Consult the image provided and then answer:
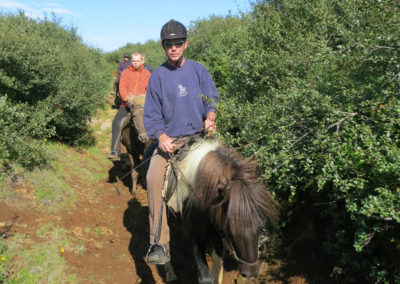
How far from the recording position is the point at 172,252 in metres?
5.48

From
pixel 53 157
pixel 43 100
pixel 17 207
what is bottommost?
pixel 17 207

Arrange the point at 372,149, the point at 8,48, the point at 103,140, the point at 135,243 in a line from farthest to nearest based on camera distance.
Result: the point at 103,140
the point at 8,48
the point at 135,243
the point at 372,149

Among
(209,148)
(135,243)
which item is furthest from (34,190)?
(209,148)

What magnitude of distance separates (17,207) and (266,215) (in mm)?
5228

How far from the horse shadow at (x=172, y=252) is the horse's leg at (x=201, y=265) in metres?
0.60

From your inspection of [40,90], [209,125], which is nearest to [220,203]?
[209,125]

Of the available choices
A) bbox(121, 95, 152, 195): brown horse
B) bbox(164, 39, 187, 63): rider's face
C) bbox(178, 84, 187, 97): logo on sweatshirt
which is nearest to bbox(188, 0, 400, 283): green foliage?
bbox(178, 84, 187, 97): logo on sweatshirt

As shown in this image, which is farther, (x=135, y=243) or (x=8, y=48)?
(x=8, y=48)

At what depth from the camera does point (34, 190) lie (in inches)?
256

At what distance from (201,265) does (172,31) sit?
2.87m

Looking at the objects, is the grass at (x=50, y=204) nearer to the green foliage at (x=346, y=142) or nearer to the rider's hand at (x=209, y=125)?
the rider's hand at (x=209, y=125)

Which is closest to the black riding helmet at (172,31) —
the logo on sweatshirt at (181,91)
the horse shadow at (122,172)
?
the logo on sweatshirt at (181,91)

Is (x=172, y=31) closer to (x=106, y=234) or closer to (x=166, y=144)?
(x=166, y=144)

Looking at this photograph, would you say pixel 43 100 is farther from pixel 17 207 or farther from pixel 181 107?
pixel 181 107
